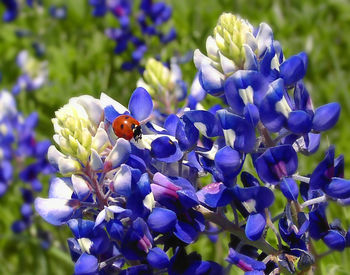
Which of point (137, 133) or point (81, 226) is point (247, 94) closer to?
point (137, 133)

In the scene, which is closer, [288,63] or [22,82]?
[288,63]

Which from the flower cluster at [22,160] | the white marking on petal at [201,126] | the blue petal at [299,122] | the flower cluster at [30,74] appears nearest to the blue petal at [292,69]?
the blue petal at [299,122]

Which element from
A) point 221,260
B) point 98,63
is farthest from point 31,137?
point 221,260

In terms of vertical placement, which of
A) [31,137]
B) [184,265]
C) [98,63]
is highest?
[98,63]

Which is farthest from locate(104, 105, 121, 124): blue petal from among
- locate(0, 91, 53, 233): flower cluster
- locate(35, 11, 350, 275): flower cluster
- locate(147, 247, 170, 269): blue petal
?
locate(0, 91, 53, 233): flower cluster

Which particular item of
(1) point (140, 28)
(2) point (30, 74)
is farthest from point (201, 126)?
(2) point (30, 74)

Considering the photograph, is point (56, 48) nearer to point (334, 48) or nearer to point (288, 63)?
point (334, 48)
